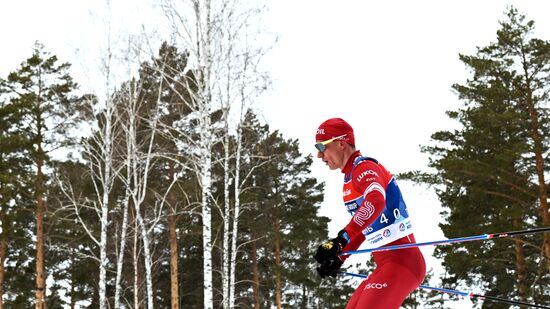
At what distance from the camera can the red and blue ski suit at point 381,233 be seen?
3.16m

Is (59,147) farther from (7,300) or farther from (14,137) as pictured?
(7,300)

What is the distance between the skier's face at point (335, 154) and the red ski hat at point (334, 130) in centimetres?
4

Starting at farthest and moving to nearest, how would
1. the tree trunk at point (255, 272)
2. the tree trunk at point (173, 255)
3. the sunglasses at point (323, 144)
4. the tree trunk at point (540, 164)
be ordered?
the tree trunk at point (255, 272), the tree trunk at point (173, 255), the tree trunk at point (540, 164), the sunglasses at point (323, 144)

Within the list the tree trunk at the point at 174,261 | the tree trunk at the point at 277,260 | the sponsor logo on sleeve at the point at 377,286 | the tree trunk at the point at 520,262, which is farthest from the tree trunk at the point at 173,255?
the sponsor logo on sleeve at the point at 377,286

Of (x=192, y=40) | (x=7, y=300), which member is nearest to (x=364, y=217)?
(x=192, y=40)

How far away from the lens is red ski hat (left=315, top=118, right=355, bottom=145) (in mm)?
3555

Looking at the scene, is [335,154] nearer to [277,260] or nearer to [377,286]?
[377,286]

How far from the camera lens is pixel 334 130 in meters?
3.55

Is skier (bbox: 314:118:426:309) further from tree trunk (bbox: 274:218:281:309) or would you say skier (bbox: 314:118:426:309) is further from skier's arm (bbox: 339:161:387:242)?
tree trunk (bbox: 274:218:281:309)

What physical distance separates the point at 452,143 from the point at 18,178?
14944 millimetres

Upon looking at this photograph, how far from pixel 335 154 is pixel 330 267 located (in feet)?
2.16

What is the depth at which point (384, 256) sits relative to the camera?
3311mm

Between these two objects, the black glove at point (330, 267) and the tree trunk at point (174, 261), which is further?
the tree trunk at point (174, 261)

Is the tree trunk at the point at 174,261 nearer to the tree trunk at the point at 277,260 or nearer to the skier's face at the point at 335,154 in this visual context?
the tree trunk at the point at 277,260
